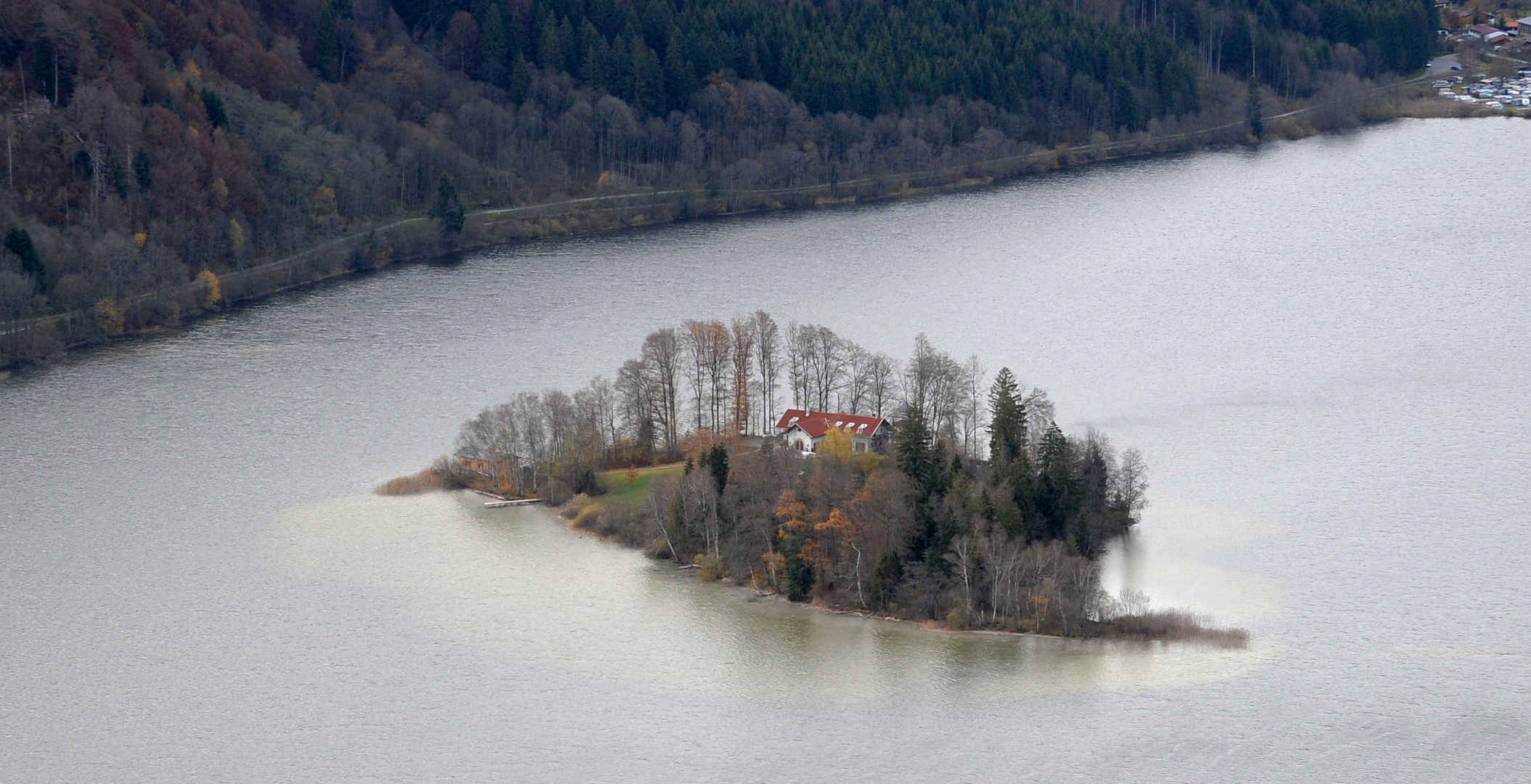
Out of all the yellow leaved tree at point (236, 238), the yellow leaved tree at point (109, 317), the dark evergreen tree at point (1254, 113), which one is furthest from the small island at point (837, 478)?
the dark evergreen tree at point (1254, 113)

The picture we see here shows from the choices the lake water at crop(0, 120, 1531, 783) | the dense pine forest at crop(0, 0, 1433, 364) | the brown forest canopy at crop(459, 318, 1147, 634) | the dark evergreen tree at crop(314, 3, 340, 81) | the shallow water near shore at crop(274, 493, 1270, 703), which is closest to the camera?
the lake water at crop(0, 120, 1531, 783)

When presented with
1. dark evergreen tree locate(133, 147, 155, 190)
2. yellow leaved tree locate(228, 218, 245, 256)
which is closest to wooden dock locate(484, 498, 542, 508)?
yellow leaved tree locate(228, 218, 245, 256)

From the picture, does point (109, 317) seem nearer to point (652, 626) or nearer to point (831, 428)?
point (831, 428)

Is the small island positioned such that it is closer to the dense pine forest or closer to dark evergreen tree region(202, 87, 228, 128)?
the dense pine forest

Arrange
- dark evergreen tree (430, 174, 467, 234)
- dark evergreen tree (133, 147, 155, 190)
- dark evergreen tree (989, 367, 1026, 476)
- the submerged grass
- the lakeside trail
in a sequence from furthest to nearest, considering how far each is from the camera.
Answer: dark evergreen tree (430, 174, 467, 234), dark evergreen tree (133, 147, 155, 190), the lakeside trail, the submerged grass, dark evergreen tree (989, 367, 1026, 476)

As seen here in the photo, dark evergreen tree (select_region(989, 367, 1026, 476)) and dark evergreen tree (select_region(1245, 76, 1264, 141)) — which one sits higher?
dark evergreen tree (select_region(1245, 76, 1264, 141))

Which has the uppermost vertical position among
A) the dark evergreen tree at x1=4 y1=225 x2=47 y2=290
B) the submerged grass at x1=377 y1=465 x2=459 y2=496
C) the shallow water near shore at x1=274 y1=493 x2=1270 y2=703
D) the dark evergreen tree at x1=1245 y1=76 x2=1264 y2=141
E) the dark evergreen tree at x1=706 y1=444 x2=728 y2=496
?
the dark evergreen tree at x1=1245 y1=76 x2=1264 y2=141

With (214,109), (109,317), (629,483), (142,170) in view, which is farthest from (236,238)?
(629,483)
